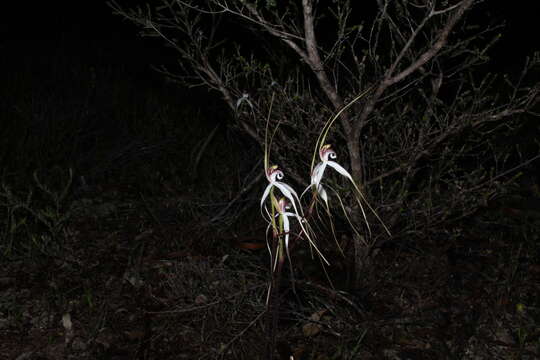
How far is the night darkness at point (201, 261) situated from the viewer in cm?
244

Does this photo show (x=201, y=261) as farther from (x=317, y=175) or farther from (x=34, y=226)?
(x=317, y=175)

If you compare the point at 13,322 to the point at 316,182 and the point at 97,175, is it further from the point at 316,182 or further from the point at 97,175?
the point at 316,182

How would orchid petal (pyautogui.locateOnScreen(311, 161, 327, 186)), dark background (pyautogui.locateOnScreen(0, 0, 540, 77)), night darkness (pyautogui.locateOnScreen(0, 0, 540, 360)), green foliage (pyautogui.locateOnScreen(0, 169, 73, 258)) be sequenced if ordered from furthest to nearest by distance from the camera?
dark background (pyautogui.locateOnScreen(0, 0, 540, 77)), green foliage (pyautogui.locateOnScreen(0, 169, 73, 258)), night darkness (pyautogui.locateOnScreen(0, 0, 540, 360)), orchid petal (pyautogui.locateOnScreen(311, 161, 327, 186))

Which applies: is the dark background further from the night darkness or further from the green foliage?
the green foliage

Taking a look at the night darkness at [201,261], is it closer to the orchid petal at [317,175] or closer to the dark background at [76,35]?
the orchid petal at [317,175]

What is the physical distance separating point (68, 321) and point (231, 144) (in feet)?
6.26

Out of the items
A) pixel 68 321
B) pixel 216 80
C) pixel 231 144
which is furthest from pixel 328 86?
pixel 231 144

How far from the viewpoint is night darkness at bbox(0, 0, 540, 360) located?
244cm

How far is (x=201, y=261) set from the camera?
2852 mm

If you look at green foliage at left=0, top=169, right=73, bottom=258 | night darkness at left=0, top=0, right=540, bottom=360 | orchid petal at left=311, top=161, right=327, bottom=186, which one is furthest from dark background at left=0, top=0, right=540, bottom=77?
orchid petal at left=311, top=161, right=327, bottom=186

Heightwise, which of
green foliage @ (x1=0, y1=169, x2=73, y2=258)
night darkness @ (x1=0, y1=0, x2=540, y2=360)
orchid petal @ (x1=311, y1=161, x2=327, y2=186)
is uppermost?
orchid petal @ (x1=311, y1=161, x2=327, y2=186)

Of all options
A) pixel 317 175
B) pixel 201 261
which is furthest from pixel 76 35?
pixel 317 175

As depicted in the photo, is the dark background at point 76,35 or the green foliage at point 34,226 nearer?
the green foliage at point 34,226

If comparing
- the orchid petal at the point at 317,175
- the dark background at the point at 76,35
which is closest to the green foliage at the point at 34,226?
the orchid petal at the point at 317,175
